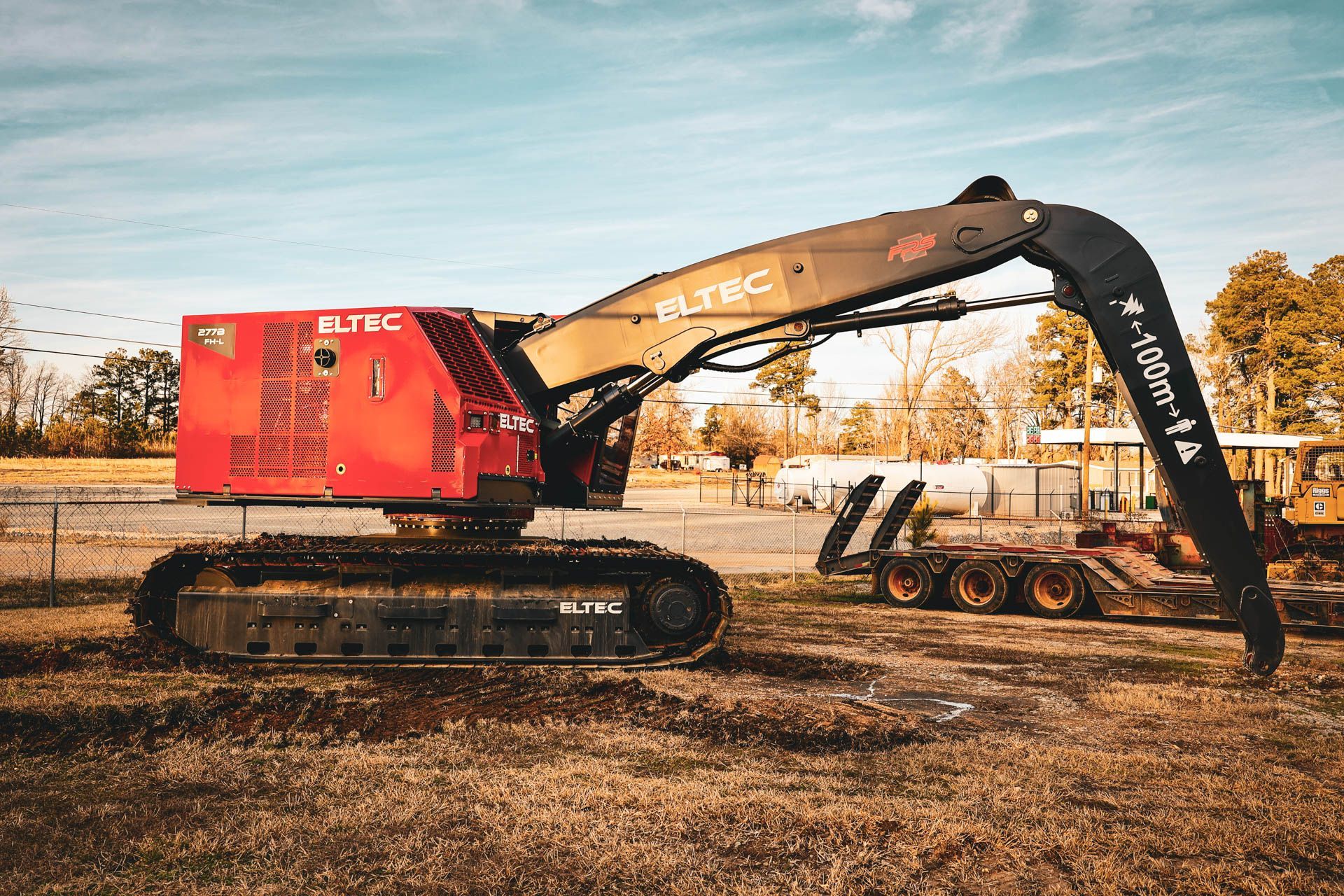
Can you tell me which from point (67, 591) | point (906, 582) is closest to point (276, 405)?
point (67, 591)

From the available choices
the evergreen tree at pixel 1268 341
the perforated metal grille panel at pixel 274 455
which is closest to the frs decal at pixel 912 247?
the perforated metal grille panel at pixel 274 455

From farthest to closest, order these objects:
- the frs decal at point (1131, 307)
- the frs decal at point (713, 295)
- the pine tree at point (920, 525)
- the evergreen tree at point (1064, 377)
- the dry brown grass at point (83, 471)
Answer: the evergreen tree at point (1064, 377), the dry brown grass at point (83, 471), the pine tree at point (920, 525), the frs decal at point (713, 295), the frs decal at point (1131, 307)

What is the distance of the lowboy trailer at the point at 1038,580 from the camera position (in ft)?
41.0

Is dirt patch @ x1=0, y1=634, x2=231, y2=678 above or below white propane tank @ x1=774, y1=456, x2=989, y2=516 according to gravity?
below

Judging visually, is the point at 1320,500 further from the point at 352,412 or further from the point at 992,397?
the point at 992,397

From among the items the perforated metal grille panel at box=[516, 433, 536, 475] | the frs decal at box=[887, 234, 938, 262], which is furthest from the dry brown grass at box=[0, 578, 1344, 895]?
the frs decal at box=[887, 234, 938, 262]

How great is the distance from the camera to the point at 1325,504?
16.5 meters

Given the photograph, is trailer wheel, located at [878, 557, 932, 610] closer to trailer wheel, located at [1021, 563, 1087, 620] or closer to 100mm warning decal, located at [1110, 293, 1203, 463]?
trailer wheel, located at [1021, 563, 1087, 620]

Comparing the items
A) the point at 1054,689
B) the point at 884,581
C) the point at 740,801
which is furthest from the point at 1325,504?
the point at 740,801

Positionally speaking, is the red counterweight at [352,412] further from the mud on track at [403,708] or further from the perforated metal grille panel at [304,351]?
the mud on track at [403,708]

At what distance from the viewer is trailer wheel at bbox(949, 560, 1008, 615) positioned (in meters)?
14.3

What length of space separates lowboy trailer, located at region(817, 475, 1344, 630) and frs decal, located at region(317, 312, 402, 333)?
8.41m

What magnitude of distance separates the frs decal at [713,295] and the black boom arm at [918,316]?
1 cm

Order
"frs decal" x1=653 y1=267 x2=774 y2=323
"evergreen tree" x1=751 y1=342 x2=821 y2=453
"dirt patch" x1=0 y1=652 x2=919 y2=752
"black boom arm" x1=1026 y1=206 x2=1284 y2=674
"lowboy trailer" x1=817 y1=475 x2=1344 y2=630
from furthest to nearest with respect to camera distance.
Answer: "evergreen tree" x1=751 y1=342 x2=821 y2=453
"lowboy trailer" x1=817 y1=475 x2=1344 y2=630
"frs decal" x1=653 y1=267 x2=774 y2=323
"black boom arm" x1=1026 y1=206 x2=1284 y2=674
"dirt patch" x1=0 y1=652 x2=919 y2=752
